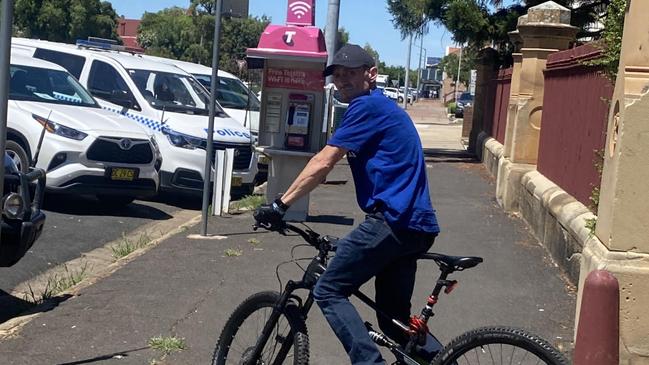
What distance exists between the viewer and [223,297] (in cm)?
766

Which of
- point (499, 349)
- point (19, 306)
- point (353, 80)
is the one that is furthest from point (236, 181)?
point (499, 349)

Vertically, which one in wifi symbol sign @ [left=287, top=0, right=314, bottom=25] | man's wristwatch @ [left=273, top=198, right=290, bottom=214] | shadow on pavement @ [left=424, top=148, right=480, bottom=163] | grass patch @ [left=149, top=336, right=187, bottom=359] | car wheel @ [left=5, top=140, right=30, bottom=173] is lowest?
grass patch @ [left=149, top=336, right=187, bottom=359]

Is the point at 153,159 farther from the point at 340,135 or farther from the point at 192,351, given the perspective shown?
the point at 340,135

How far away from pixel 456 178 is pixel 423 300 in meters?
10.9

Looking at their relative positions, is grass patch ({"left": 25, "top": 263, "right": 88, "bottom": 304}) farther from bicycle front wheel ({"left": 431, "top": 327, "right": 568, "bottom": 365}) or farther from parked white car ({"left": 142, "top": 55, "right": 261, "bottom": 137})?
parked white car ({"left": 142, "top": 55, "right": 261, "bottom": 137})

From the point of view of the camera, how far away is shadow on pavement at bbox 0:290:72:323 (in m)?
7.12

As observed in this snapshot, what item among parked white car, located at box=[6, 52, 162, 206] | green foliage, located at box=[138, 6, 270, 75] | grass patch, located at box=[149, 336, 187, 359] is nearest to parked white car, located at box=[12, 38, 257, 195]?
parked white car, located at box=[6, 52, 162, 206]

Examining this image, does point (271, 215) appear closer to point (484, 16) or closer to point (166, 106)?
point (166, 106)

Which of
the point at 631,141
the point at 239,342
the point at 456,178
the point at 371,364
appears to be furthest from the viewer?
the point at 456,178

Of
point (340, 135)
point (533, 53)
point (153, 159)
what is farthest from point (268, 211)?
point (533, 53)

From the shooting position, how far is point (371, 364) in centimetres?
466

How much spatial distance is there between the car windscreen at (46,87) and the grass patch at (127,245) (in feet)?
8.38

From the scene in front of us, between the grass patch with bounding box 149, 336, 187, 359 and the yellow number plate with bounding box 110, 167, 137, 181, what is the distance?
567cm

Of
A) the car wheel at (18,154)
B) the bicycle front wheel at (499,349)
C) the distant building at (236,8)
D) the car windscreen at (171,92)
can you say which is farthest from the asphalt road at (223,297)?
the car windscreen at (171,92)
